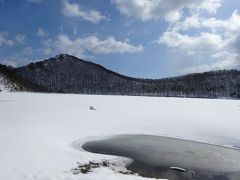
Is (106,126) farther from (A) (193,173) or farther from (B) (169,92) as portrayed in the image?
(B) (169,92)

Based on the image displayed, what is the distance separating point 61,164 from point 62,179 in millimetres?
2140

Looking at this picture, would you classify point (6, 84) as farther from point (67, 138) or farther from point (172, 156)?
point (172, 156)

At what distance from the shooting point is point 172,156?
17.6 metres

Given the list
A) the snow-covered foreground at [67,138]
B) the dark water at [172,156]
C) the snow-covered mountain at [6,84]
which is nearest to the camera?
the snow-covered foreground at [67,138]

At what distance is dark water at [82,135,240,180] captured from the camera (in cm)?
1419

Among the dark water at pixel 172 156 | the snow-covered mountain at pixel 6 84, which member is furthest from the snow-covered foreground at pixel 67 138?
the snow-covered mountain at pixel 6 84

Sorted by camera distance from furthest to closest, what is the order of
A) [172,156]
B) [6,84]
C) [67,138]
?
[6,84] → [67,138] → [172,156]

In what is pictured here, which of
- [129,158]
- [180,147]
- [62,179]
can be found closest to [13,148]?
[62,179]

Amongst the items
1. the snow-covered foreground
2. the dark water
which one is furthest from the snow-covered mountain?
the dark water

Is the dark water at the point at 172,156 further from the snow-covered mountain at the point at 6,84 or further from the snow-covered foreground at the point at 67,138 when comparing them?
the snow-covered mountain at the point at 6,84

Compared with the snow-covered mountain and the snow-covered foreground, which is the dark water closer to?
the snow-covered foreground

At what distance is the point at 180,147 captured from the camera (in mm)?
20312

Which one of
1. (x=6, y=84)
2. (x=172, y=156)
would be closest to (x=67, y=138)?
(x=172, y=156)

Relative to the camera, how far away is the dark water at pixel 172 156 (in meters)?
14.2
